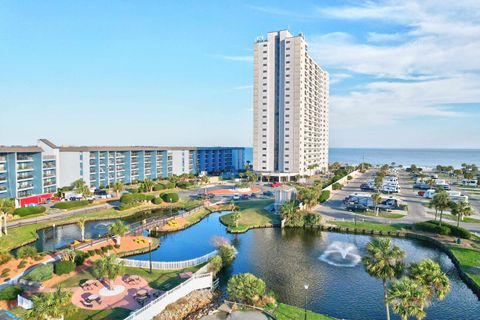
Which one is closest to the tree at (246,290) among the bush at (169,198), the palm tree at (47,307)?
the palm tree at (47,307)

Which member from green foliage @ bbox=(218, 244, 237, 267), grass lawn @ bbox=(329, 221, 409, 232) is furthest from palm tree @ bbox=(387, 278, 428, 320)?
grass lawn @ bbox=(329, 221, 409, 232)

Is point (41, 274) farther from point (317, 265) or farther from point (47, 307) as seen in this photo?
point (317, 265)

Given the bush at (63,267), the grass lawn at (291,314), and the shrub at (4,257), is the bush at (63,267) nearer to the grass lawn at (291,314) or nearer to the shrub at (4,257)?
the shrub at (4,257)

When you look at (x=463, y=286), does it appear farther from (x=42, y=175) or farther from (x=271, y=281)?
(x=42, y=175)

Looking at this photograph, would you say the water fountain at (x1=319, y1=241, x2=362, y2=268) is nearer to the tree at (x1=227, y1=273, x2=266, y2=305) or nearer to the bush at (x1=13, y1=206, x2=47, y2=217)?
the tree at (x1=227, y1=273, x2=266, y2=305)

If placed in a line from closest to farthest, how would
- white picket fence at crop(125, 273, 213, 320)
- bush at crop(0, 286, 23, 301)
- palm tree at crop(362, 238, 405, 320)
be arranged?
palm tree at crop(362, 238, 405, 320), white picket fence at crop(125, 273, 213, 320), bush at crop(0, 286, 23, 301)

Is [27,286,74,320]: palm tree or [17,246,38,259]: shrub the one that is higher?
[27,286,74,320]: palm tree

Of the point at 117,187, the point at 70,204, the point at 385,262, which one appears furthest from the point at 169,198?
the point at 385,262
